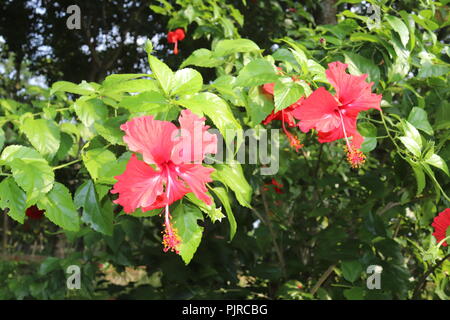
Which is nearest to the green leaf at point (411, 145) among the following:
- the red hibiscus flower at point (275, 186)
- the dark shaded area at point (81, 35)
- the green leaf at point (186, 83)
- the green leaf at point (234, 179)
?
the green leaf at point (234, 179)

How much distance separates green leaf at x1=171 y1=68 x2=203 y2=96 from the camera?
2.65 feet

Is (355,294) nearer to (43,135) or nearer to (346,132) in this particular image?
(346,132)

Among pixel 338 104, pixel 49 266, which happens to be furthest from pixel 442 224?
pixel 49 266

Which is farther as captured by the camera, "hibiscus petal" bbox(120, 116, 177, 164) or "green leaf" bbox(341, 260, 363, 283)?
"green leaf" bbox(341, 260, 363, 283)

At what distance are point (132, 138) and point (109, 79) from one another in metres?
0.30

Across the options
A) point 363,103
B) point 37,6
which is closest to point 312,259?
point 363,103

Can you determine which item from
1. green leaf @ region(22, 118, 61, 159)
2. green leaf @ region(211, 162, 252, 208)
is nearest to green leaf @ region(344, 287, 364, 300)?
green leaf @ region(211, 162, 252, 208)

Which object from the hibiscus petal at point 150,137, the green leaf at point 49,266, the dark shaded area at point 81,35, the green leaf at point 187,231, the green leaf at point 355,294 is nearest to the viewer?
the hibiscus petal at point 150,137

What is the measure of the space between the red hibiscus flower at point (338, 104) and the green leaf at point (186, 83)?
0.22 m

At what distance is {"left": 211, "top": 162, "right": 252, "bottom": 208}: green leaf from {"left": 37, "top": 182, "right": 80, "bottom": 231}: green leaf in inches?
11.8

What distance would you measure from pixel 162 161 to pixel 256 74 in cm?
31

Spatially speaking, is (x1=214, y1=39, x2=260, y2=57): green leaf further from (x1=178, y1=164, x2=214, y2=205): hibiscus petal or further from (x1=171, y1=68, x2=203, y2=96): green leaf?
(x1=178, y1=164, x2=214, y2=205): hibiscus petal

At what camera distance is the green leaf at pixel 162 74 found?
80cm

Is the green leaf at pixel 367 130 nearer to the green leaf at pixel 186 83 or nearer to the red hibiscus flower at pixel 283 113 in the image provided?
the red hibiscus flower at pixel 283 113
